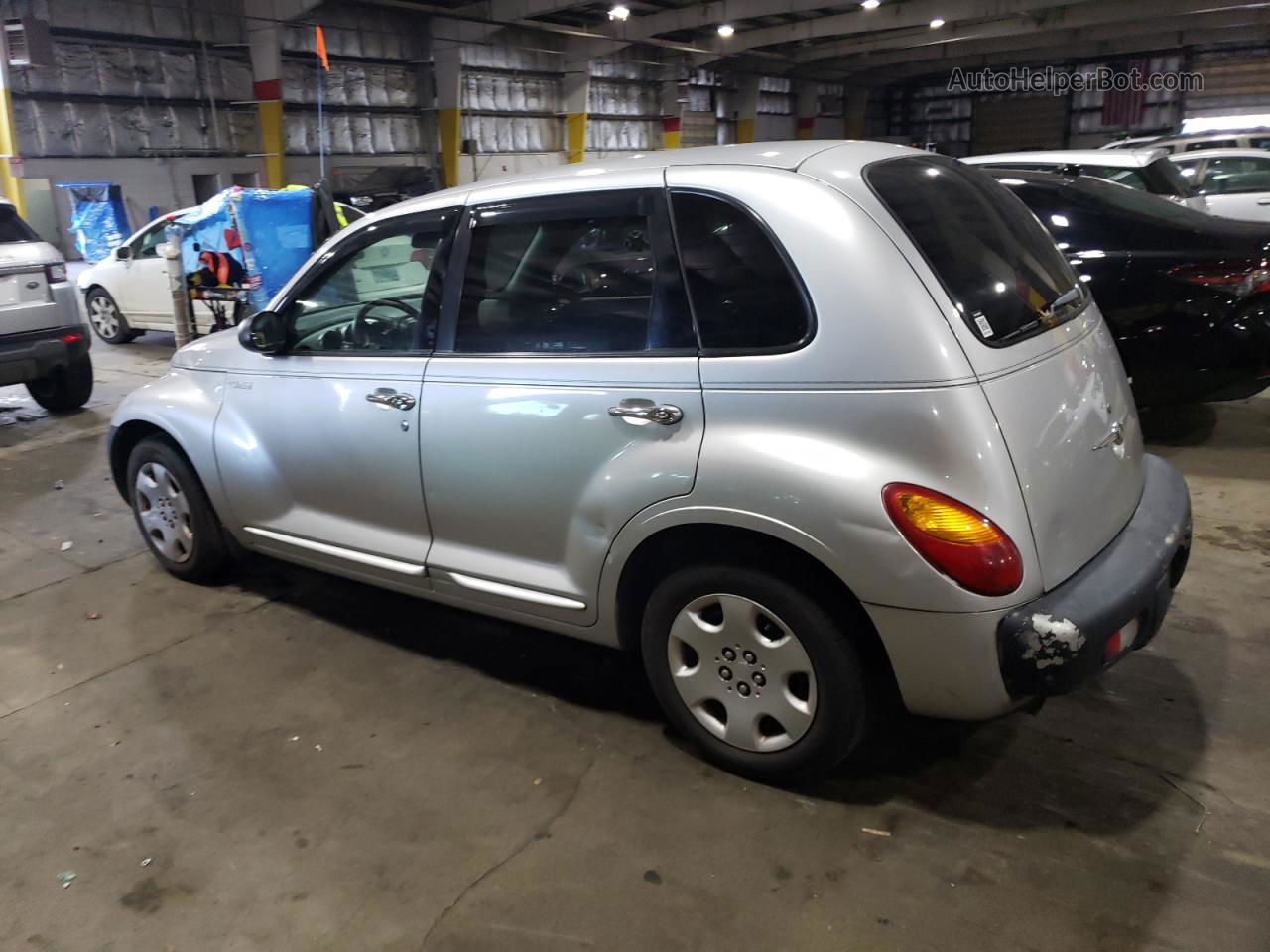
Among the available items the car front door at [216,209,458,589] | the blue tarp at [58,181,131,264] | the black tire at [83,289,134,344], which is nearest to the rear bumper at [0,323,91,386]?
the car front door at [216,209,458,589]

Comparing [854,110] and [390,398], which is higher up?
[854,110]

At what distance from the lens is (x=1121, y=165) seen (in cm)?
684

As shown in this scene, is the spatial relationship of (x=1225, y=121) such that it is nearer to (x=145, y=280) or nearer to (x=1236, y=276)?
(x=1236, y=276)

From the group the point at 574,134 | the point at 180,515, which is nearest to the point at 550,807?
the point at 180,515

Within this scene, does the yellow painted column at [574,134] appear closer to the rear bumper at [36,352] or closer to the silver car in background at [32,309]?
the silver car in background at [32,309]

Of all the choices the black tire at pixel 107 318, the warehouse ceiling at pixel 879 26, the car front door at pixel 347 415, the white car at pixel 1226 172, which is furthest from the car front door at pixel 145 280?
the white car at pixel 1226 172

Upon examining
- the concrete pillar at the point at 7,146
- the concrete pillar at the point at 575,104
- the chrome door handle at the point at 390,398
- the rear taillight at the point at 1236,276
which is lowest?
the chrome door handle at the point at 390,398

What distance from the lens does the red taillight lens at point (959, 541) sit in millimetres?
2066

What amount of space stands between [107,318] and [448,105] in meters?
12.1

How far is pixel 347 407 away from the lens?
10.4ft

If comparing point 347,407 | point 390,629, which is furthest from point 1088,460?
point 390,629

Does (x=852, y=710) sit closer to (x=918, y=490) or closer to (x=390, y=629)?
(x=918, y=490)

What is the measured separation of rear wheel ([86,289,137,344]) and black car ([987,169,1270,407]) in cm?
957

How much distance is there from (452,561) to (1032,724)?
1.89 metres
